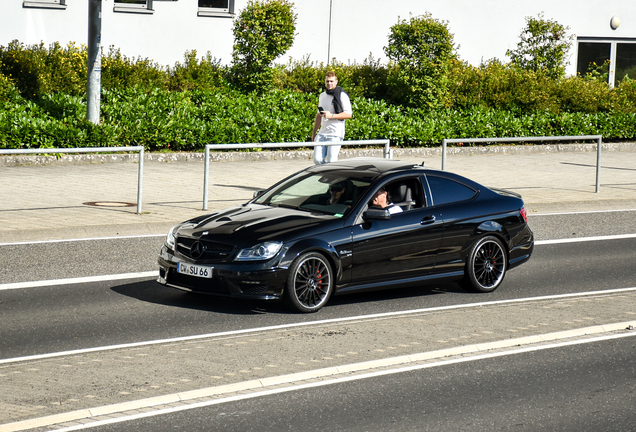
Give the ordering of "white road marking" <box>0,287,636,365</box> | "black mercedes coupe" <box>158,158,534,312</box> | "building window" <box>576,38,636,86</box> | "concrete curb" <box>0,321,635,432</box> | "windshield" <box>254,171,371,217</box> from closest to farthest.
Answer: "concrete curb" <box>0,321,635,432</box> < "white road marking" <box>0,287,636,365</box> < "black mercedes coupe" <box>158,158,534,312</box> < "windshield" <box>254,171,371,217</box> < "building window" <box>576,38,636,86</box>

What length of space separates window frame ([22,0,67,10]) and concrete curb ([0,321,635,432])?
17635 mm

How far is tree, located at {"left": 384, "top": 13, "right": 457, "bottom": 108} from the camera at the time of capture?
24.2 m

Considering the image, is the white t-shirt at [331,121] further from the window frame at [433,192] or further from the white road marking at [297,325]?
the white road marking at [297,325]

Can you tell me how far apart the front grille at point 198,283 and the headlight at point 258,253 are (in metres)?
0.28

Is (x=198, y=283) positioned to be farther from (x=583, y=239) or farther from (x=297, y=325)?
(x=583, y=239)

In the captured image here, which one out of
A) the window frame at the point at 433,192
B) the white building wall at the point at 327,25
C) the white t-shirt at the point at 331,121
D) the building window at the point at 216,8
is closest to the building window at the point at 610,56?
the white building wall at the point at 327,25

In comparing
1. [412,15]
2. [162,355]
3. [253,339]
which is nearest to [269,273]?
[253,339]

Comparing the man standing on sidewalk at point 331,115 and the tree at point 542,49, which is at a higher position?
the tree at point 542,49

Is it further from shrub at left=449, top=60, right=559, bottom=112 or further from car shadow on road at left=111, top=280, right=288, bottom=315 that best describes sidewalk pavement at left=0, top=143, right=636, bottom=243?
car shadow on road at left=111, top=280, right=288, bottom=315

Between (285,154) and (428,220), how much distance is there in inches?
463

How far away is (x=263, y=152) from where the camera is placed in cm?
2097

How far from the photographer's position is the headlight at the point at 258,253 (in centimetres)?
846

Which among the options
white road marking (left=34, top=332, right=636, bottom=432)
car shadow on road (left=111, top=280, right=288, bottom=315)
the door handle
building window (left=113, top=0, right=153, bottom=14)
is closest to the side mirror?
the door handle

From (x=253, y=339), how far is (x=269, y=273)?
2.80ft
